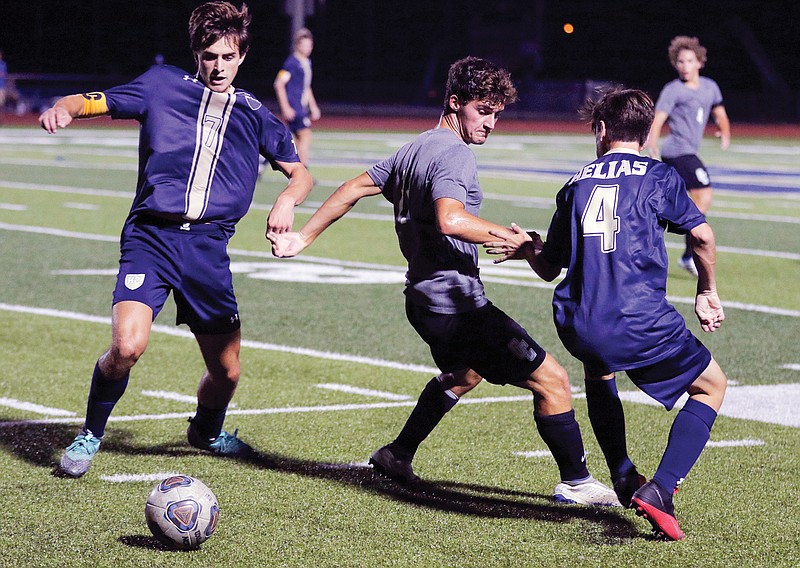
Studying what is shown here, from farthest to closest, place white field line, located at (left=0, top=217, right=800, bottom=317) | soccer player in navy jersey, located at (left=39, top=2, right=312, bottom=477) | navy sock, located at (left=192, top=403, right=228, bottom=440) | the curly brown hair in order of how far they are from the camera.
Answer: the curly brown hair → white field line, located at (left=0, top=217, right=800, bottom=317) → navy sock, located at (left=192, top=403, right=228, bottom=440) → soccer player in navy jersey, located at (left=39, top=2, right=312, bottom=477)

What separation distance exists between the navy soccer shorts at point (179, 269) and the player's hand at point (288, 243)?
1.81ft

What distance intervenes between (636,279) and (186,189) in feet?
6.81

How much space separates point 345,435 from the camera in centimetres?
716

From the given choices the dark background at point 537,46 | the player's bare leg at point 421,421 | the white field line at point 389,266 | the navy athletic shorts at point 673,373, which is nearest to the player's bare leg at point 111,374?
the player's bare leg at point 421,421

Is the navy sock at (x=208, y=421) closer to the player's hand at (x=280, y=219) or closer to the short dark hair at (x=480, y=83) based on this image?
the player's hand at (x=280, y=219)

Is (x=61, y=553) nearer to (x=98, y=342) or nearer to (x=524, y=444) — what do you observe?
(x=524, y=444)

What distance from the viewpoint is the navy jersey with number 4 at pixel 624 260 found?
17.1 feet

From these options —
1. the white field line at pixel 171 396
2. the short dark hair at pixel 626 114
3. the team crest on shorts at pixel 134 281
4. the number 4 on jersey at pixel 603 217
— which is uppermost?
the short dark hair at pixel 626 114

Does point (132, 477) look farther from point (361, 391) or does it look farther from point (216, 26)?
point (361, 391)

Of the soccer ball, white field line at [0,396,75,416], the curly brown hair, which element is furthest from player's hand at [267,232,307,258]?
the curly brown hair

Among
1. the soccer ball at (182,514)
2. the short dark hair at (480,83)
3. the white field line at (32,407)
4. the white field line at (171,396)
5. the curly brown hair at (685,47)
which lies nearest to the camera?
the soccer ball at (182,514)

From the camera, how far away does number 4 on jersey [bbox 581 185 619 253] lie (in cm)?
520

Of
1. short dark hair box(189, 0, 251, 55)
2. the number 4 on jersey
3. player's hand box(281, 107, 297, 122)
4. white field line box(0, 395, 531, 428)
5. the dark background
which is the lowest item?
the dark background

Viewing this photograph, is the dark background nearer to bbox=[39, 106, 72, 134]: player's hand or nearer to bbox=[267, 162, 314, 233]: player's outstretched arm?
bbox=[267, 162, 314, 233]: player's outstretched arm
